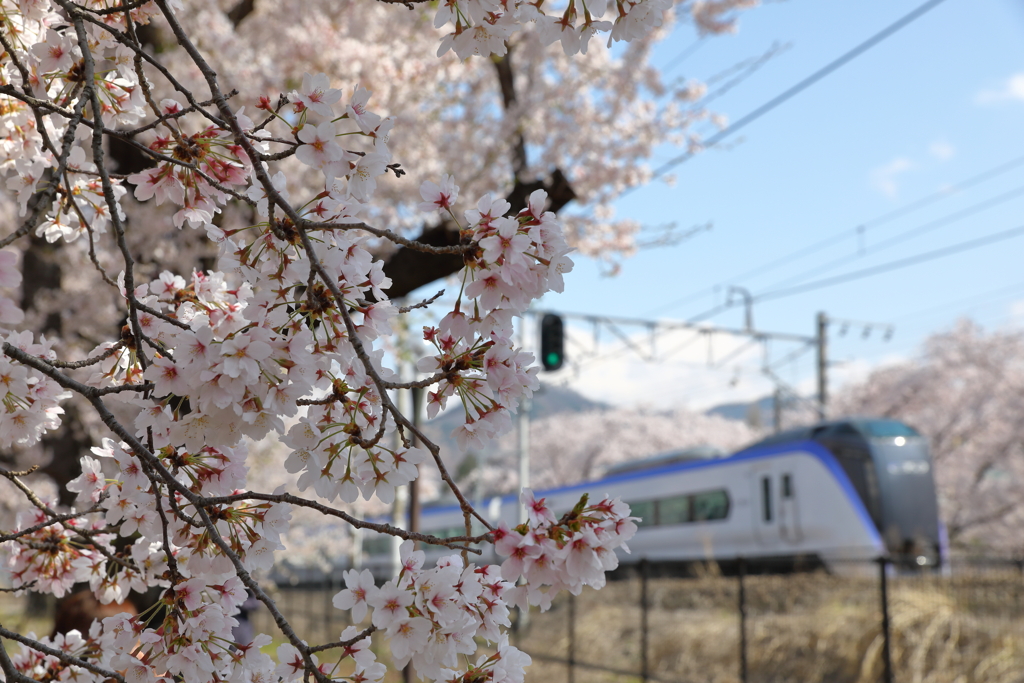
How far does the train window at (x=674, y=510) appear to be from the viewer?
1567 cm

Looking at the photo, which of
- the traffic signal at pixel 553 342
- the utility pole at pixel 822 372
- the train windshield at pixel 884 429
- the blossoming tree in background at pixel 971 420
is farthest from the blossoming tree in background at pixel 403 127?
the blossoming tree in background at pixel 971 420

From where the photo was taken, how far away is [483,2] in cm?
137

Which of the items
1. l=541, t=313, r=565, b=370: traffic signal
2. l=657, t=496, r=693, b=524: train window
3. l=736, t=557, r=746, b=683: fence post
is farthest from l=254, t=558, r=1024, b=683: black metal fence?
l=657, t=496, r=693, b=524: train window

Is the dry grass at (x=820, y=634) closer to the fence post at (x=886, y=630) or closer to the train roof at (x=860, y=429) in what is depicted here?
the fence post at (x=886, y=630)

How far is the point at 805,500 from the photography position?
13578 millimetres

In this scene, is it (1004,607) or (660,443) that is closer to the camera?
(1004,607)

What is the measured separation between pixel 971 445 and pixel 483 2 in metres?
25.3

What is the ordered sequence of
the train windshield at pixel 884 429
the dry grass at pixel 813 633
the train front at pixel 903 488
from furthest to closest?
the train windshield at pixel 884 429 → the train front at pixel 903 488 → the dry grass at pixel 813 633

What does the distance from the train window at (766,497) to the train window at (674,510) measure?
1666mm

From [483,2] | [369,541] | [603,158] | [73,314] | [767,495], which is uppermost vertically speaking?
[603,158]

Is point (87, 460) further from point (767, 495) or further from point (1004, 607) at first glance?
point (767, 495)

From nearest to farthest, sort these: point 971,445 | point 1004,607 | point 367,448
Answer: point 367,448, point 1004,607, point 971,445

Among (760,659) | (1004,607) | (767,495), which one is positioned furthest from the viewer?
(767,495)

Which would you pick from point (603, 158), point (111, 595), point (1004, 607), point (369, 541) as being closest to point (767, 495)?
point (603, 158)
